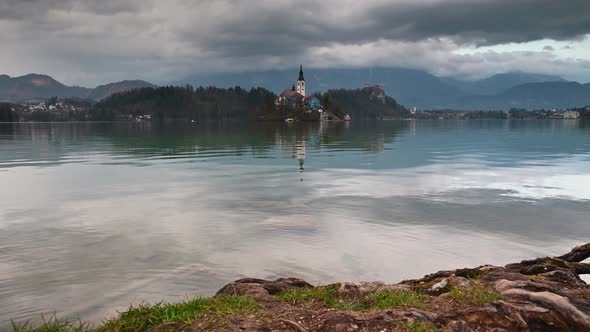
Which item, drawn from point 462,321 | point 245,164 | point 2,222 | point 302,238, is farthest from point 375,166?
point 462,321

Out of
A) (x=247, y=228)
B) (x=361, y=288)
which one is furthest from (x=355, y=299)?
(x=247, y=228)

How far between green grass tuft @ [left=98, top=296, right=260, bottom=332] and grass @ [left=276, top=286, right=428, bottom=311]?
4.02ft

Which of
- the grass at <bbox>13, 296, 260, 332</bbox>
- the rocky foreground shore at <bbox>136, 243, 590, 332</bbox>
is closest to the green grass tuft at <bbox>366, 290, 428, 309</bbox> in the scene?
the rocky foreground shore at <bbox>136, 243, 590, 332</bbox>

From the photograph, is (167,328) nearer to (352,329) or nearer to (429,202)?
(352,329)

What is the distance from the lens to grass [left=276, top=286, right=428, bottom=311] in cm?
891

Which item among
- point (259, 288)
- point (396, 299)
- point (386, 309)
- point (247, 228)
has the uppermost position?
point (386, 309)

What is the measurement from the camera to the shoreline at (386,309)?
771 centimetres

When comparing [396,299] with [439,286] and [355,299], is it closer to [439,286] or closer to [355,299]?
[355,299]

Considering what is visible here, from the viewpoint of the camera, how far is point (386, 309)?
8.39m

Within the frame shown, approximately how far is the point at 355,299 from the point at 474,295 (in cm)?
266

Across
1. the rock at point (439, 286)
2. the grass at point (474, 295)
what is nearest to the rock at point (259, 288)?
the rock at point (439, 286)

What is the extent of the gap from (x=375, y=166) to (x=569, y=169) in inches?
770

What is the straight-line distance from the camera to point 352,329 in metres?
7.60

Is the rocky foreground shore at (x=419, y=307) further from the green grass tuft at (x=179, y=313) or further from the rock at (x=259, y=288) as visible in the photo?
the green grass tuft at (x=179, y=313)
